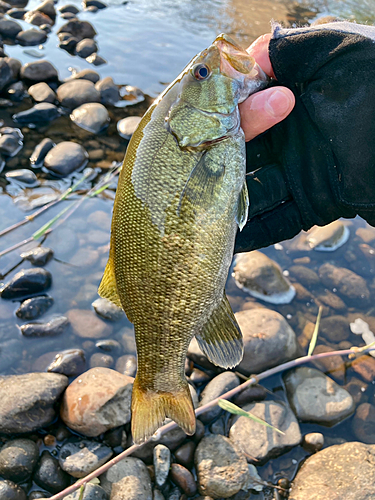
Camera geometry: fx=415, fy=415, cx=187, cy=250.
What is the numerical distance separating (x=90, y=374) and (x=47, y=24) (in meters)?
11.0

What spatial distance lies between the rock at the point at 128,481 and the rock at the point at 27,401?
0.78m

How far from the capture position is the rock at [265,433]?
3.73 m

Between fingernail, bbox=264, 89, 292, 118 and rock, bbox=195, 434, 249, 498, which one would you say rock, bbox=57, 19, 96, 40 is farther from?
rock, bbox=195, 434, 249, 498

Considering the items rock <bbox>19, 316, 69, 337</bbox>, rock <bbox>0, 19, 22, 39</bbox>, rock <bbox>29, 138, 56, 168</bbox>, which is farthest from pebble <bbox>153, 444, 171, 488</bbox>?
rock <bbox>0, 19, 22, 39</bbox>

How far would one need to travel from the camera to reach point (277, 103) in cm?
251

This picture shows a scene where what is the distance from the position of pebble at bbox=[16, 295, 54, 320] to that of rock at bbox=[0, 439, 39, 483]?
4.93 ft

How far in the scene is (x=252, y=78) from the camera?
2.55 metres

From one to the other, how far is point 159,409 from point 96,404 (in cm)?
136

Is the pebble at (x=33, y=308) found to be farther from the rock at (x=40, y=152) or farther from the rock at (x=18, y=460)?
the rock at (x=40, y=152)

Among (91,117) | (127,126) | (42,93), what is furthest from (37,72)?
(127,126)

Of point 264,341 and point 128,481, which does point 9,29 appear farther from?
point 128,481

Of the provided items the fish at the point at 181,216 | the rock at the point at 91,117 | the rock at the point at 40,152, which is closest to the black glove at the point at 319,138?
the fish at the point at 181,216

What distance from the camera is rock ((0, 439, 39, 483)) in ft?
11.2

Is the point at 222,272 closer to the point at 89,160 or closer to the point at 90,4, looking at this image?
the point at 89,160
